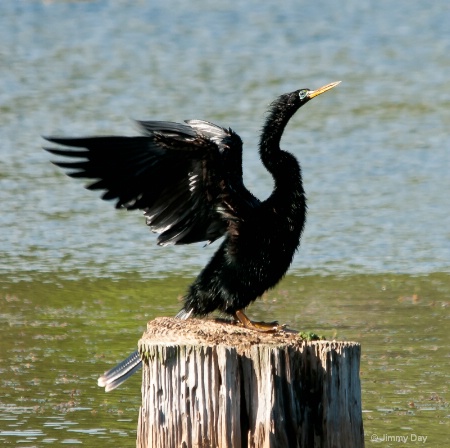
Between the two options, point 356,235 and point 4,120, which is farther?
point 4,120

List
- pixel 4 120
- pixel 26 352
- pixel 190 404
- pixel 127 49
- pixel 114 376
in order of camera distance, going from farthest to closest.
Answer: pixel 127 49
pixel 4 120
pixel 26 352
pixel 114 376
pixel 190 404

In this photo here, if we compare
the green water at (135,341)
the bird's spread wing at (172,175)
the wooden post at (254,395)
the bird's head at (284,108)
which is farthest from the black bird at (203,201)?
the green water at (135,341)

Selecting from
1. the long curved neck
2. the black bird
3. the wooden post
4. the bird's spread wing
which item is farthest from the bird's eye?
the wooden post

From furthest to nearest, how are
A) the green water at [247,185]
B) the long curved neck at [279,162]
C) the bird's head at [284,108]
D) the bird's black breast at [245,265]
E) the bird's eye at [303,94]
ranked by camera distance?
the green water at [247,185] → the bird's eye at [303,94] → the bird's head at [284,108] → the long curved neck at [279,162] → the bird's black breast at [245,265]

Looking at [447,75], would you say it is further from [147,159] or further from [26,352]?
[147,159]

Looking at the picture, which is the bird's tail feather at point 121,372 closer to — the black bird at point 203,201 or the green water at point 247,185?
the black bird at point 203,201

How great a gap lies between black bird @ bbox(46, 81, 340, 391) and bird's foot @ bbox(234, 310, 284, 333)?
13 mm

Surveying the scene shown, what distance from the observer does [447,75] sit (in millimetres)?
16828

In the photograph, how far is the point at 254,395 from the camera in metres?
4.52

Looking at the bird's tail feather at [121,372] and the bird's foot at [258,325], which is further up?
the bird's foot at [258,325]

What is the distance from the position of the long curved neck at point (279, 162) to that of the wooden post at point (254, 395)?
1483 mm

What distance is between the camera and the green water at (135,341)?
663cm

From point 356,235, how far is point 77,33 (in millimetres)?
10846

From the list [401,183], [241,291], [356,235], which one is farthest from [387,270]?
[241,291]
